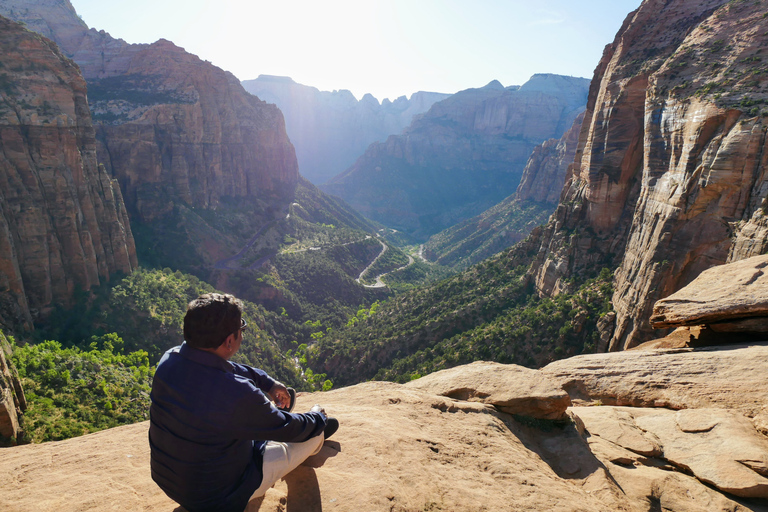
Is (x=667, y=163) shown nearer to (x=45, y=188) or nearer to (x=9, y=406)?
(x=9, y=406)

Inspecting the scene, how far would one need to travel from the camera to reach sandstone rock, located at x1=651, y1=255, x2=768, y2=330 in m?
11.2

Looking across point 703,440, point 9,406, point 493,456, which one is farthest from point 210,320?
point 9,406

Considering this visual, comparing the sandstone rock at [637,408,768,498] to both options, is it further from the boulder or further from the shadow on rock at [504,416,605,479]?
the shadow on rock at [504,416,605,479]

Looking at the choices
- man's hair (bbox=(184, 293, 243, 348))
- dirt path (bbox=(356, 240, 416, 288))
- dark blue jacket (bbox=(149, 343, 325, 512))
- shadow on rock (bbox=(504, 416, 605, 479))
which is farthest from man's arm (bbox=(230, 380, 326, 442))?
dirt path (bbox=(356, 240, 416, 288))

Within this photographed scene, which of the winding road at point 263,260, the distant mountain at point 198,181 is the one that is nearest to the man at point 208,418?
the distant mountain at point 198,181

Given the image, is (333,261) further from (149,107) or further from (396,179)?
(396,179)

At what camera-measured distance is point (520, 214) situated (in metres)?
110

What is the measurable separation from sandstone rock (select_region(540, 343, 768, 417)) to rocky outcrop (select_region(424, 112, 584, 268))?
281ft

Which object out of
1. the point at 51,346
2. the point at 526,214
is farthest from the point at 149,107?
the point at 526,214

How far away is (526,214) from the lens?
10794 cm

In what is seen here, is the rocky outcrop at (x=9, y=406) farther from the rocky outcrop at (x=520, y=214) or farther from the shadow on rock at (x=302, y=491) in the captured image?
the rocky outcrop at (x=520, y=214)

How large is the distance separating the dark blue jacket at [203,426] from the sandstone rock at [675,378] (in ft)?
31.8

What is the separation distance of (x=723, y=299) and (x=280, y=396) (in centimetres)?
1319

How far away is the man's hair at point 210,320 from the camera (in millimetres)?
4387
